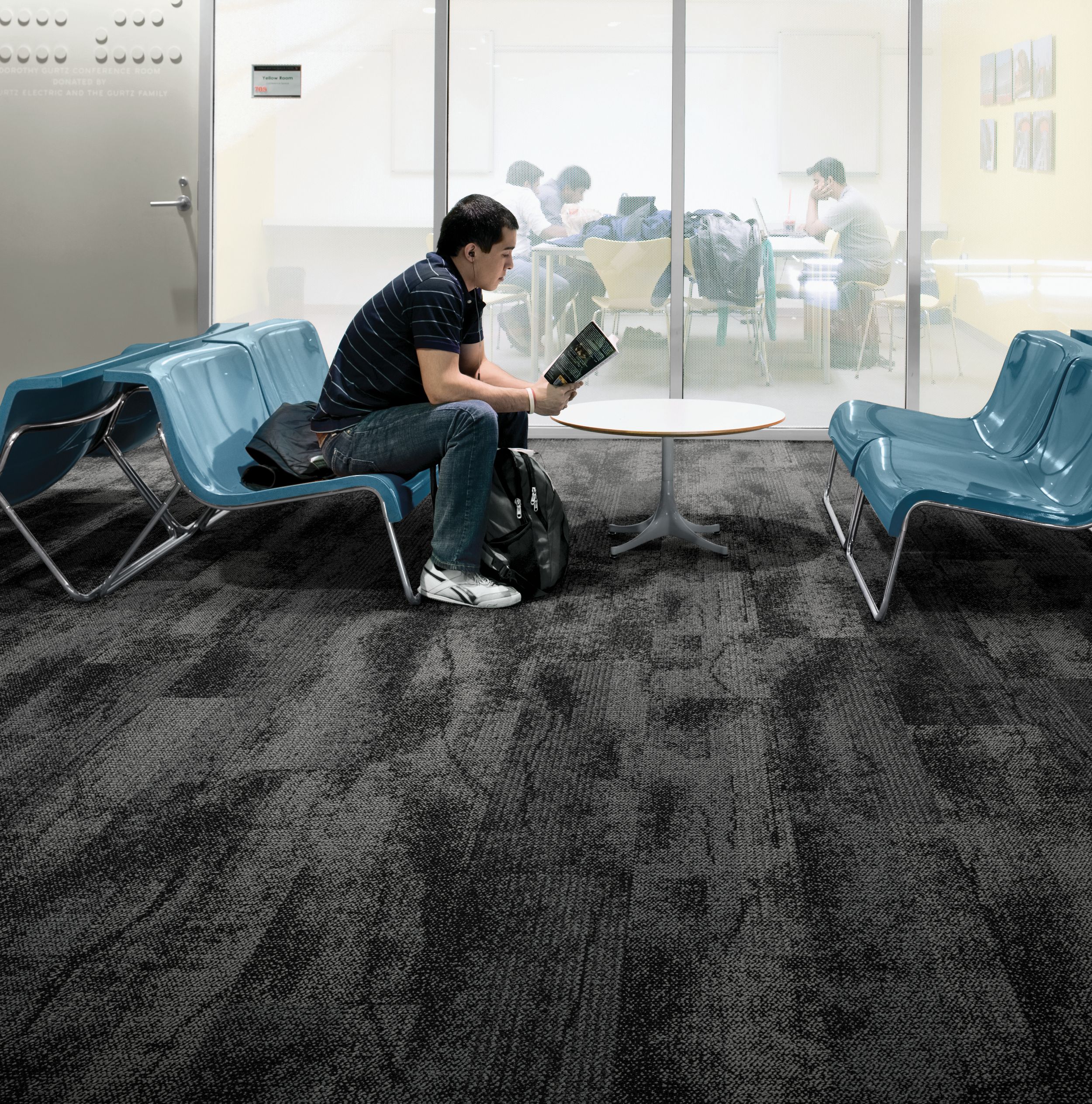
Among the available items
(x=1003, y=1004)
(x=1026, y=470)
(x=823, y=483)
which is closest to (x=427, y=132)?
(x=823, y=483)

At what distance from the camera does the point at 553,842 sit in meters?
2.22

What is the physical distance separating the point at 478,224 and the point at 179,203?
3.45 metres

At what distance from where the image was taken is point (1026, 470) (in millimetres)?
3941

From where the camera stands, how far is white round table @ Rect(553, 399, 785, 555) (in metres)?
3.94

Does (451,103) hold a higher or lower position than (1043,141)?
higher

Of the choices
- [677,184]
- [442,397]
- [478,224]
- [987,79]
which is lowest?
[442,397]

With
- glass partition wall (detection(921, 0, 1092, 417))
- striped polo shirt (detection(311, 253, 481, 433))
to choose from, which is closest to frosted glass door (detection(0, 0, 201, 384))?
striped polo shirt (detection(311, 253, 481, 433))

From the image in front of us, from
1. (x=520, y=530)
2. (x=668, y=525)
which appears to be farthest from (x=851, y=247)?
(x=520, y=530)

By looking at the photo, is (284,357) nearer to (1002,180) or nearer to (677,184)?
(677,184)

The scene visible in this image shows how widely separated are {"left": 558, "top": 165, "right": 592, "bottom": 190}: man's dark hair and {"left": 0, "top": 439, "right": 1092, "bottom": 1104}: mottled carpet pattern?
3265 mm

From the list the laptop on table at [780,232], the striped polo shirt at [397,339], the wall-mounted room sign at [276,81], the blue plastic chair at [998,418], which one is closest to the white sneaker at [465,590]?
the striped polo shirt at [397,339]

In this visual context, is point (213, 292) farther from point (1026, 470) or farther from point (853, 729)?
point (853, 729)

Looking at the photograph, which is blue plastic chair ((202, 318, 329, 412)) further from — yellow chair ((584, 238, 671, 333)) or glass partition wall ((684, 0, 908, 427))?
glass partition wall ((684, 0, 908, 427))

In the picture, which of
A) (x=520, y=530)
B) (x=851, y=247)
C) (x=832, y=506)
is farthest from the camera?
(x=851, y=247)
